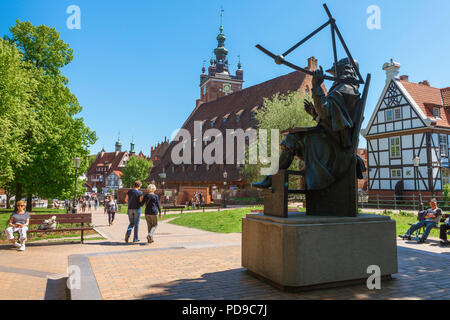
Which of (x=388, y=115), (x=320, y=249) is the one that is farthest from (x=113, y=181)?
(x=320, y=249)

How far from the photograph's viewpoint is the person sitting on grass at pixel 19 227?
8.78m

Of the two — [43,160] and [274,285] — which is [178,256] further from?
[43,160]

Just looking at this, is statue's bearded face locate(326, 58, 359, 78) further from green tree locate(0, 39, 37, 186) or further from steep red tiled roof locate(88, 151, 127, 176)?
steep red tiled roof locate(88, 151, 127, 176)

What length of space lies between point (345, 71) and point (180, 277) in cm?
442

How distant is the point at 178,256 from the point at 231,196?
98.1 ft

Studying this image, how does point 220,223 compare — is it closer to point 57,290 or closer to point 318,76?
point 57,290

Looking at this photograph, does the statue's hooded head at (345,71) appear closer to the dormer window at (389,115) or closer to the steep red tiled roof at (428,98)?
the steep red tiled roof at (428,98)

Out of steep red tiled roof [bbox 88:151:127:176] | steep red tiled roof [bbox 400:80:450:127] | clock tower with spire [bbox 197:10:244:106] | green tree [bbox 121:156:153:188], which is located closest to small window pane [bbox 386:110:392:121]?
steep red tiled roof [bbox 400:80:450:127]

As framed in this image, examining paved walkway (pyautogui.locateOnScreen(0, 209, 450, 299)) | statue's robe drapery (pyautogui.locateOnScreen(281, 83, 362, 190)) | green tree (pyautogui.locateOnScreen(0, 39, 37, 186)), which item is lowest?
paved walkway (pyautogui.locateOnScreen(0, 209, 450, 299))

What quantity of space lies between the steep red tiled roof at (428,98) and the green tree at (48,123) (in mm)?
28299

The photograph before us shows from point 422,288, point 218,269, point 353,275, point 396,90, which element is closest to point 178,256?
point 218,269

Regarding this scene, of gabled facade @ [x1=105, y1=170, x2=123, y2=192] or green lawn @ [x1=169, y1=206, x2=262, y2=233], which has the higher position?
gabled facade @ [x1=105, y1=170, x2=123, y2=192]

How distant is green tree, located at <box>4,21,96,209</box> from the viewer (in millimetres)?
22375

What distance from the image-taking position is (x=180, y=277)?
17.5 feet
